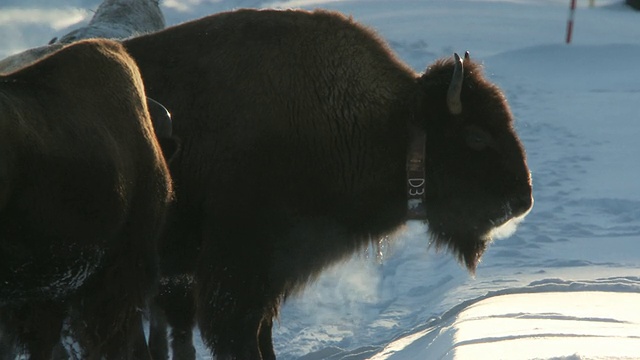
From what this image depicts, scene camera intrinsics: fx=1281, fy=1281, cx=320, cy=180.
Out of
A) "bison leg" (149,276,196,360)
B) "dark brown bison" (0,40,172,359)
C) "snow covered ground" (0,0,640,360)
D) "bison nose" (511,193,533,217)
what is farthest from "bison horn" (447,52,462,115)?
"dark brown bison" (0,40,172,359)

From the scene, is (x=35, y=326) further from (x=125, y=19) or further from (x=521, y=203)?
(x=125, y=19)

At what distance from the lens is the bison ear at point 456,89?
5344 mm

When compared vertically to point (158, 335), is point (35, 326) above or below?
above

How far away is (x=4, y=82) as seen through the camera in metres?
3.66

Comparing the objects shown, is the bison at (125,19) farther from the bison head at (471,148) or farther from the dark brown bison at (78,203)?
the dark brown bison at (78,203)

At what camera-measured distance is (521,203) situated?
5.53m

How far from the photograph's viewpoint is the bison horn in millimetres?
5340

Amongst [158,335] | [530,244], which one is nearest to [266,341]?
[158,335]

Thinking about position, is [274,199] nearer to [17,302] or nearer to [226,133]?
[226,133]

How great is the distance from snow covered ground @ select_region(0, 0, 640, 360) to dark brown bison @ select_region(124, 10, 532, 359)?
346 mm

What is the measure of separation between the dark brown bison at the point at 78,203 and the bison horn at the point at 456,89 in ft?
4.97

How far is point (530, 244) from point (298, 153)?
3242 millimetres

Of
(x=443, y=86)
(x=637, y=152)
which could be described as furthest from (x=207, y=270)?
(x=637, y=152)

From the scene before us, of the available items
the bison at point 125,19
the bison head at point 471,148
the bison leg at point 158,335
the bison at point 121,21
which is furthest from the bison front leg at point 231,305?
the bison at point 125,19
